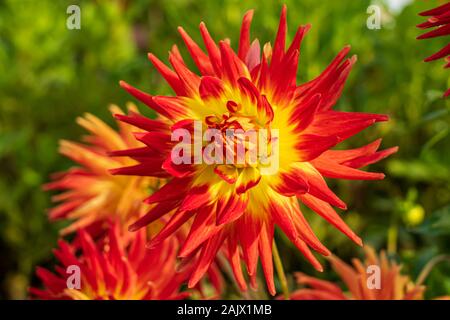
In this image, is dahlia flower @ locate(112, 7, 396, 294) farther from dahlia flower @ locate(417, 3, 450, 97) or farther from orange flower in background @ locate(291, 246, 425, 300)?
orange flower in background @ locate(291, 246, 425, 300)

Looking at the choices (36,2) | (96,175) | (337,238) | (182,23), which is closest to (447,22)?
(96,175)

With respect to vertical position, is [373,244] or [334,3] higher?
[334,3]

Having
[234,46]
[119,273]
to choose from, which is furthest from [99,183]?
[234,46]

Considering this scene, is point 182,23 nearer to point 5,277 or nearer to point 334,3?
point 334,3

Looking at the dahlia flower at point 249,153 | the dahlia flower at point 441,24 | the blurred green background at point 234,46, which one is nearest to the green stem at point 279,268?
the dahlia flower at point 249,153

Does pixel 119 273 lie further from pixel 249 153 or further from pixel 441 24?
pixel 441 24

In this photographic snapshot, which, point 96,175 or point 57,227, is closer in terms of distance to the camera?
point 96,175

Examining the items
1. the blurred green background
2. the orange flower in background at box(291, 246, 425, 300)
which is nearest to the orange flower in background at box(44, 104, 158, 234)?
the orange flower in background at box(291, 246, 425, 300)
